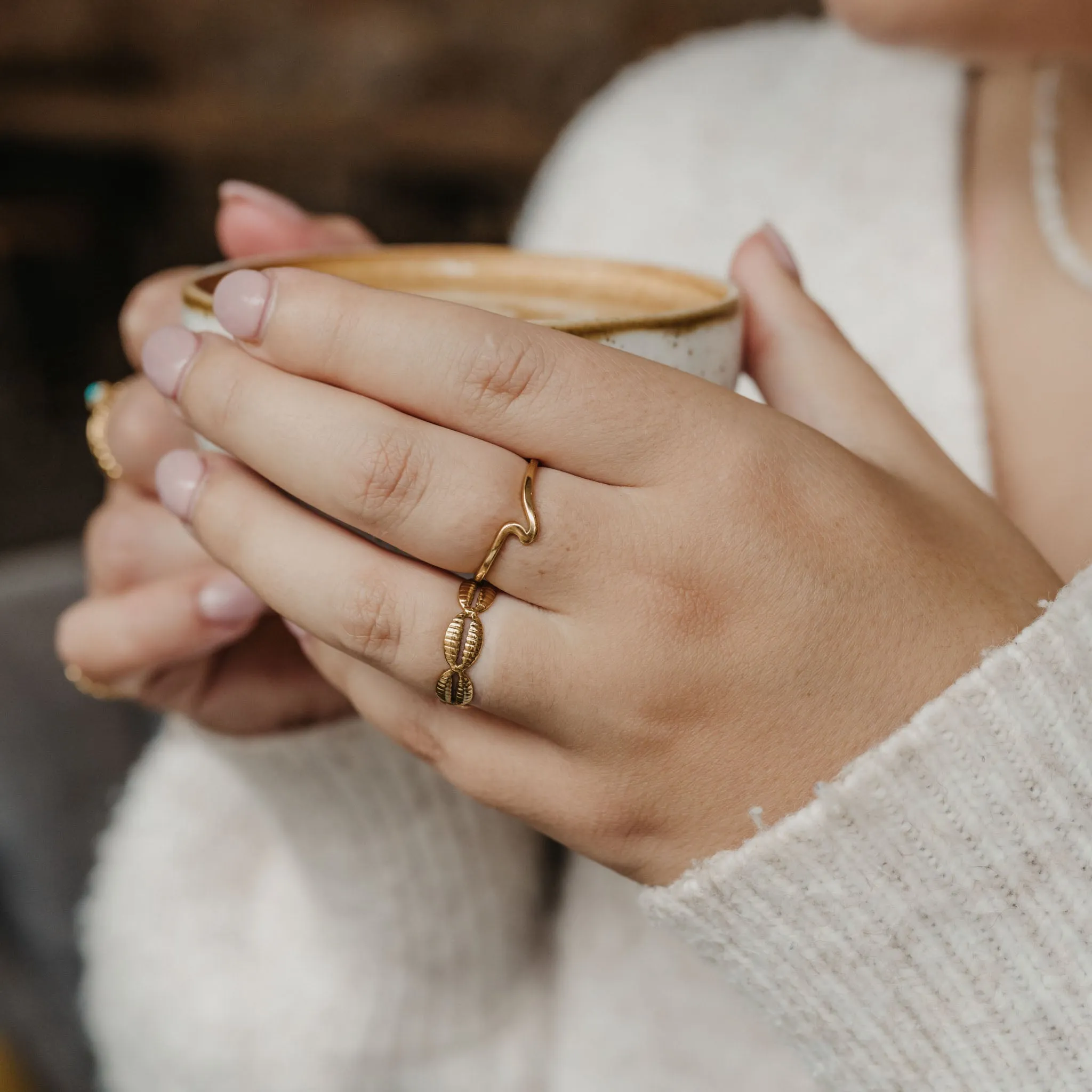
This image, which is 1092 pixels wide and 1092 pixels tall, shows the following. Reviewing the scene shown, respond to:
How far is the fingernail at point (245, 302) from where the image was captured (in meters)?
0.35

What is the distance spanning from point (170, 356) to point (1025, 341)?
1.79ft

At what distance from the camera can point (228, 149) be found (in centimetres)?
236

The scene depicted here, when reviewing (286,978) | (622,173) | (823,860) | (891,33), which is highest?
(891,33)

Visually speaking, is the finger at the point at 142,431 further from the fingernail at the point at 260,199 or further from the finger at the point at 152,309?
the fingernail at the point at 260,199

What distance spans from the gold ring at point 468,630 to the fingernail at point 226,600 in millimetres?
201

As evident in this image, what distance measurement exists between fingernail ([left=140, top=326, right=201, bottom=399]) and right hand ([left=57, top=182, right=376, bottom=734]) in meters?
0.12

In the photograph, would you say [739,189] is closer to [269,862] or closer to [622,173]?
[622,173]

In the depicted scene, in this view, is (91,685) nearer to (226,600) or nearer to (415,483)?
(226,600)

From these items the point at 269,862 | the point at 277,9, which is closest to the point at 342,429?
the point at 269,862

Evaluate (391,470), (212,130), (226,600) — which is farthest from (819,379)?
(212,130)

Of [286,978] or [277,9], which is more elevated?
[277,9]

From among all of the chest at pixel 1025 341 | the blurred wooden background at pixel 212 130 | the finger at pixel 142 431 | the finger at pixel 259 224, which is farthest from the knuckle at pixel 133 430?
the blurred wooden background at pixel 212 130

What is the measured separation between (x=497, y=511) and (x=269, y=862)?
1.76 ft

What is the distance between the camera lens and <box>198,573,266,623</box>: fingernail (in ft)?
1.68
